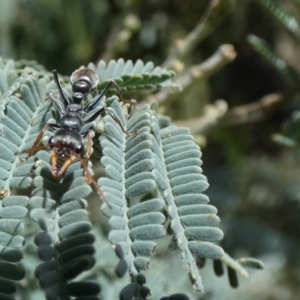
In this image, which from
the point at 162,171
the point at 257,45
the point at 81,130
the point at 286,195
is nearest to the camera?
the point at 162,171

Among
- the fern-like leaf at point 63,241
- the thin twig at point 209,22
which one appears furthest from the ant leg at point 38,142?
the thin twig at point 209,22

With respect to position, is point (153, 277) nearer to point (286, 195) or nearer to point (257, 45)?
point (257, 45)

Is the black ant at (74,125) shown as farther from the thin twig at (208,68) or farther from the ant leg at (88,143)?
the thin twig at (208,68)

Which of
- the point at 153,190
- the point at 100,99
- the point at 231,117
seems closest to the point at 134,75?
the point at 100,99

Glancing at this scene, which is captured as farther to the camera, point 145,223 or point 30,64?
point 30,64

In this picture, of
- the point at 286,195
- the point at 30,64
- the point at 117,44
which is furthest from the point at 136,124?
the point at 286,195

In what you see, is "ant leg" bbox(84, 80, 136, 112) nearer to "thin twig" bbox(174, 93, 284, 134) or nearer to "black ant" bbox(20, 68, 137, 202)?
"black ant" bbox(20, 68, 137, 202)
